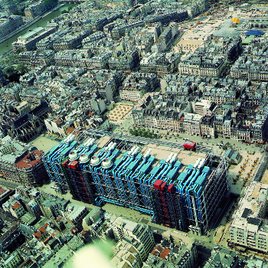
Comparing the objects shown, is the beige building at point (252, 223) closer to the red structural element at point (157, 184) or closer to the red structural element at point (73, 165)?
the red structural element at point (157, 184)

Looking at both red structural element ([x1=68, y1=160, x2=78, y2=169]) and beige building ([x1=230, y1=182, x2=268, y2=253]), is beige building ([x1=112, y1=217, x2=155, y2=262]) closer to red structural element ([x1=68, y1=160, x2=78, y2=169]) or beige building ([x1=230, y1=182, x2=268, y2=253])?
beige building ([x1=230, y1=182, x2=268, y2=253])

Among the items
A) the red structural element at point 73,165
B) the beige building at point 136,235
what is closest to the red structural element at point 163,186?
the beige building at point 136,235

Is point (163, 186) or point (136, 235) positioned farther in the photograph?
point (163, 186)

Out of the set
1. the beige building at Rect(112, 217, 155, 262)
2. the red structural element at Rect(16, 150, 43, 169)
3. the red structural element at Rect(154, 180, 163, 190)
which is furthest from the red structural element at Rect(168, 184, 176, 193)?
the red structural element at Rect(16, 150, 43, 169)

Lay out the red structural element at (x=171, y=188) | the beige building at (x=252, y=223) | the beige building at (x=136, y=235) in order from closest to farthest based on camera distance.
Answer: the beige building at (x=252, y=223)
the beige building at (x=136, y=235)
the red structural element at (x=171, y=188)

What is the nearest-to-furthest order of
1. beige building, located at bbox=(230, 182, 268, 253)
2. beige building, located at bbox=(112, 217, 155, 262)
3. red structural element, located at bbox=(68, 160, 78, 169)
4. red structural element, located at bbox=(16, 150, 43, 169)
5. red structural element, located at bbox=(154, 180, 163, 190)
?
1. beige building, located at bbox=(230, 182, 268, 253)
2. beige building, located at bbox=(112, 217, 155, 262)
3. red structural element, located at bbox=(154, 180, 163, 190)
4. red structural element, located at bbox=(68, 160, 78, 169)
5. red structural element, located at bbox=(16, 150, 43, 169)

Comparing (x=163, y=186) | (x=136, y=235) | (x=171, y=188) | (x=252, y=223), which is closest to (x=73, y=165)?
(x=163, y=186)

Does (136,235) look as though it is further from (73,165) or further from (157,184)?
(73,165)

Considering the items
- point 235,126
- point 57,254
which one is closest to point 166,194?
point 57,254

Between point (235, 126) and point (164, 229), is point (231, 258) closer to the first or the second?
point (164, 229)
